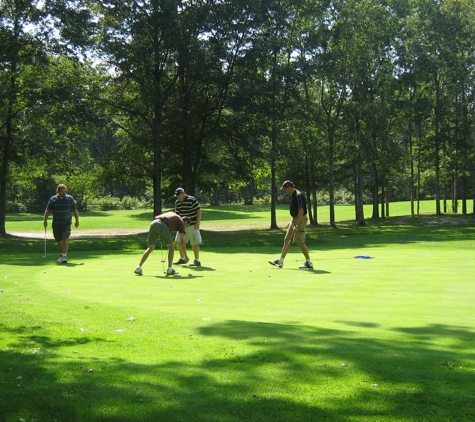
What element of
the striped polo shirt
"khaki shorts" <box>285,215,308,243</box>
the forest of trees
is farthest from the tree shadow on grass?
the forest of trees

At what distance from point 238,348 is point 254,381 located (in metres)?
1.31

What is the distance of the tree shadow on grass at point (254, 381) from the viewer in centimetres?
491

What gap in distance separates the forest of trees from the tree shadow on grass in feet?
90.8

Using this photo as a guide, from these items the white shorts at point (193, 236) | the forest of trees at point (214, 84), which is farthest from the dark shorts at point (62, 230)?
the forest of trees at point (214, 84)

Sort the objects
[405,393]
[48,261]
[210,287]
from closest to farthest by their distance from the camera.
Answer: [405,393] → [210,287] → [48,261]

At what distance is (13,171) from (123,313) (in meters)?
35.9

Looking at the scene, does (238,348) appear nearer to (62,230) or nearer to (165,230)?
(165,230)

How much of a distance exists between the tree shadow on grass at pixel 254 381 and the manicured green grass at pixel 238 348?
16 mm

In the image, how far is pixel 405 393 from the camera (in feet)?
17.4

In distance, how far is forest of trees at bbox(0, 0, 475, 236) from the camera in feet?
119

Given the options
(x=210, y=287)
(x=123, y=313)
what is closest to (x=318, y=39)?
(x=210, y=287)

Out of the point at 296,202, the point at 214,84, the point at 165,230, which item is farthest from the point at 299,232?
the point at 214,84

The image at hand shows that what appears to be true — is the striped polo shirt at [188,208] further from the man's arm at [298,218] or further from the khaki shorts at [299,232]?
the man's arm at [298,218]

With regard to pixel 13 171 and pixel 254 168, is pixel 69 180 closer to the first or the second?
pixel 13 171
